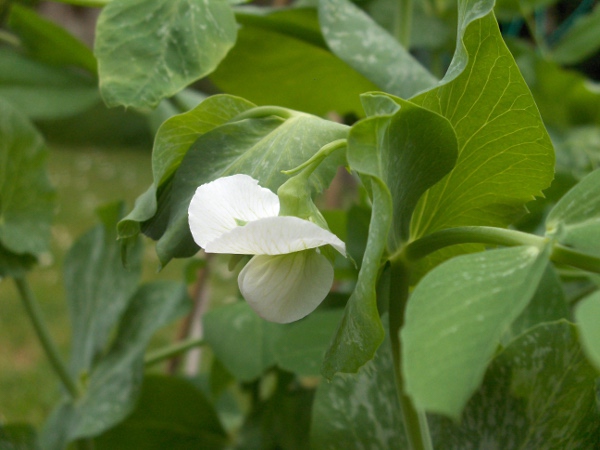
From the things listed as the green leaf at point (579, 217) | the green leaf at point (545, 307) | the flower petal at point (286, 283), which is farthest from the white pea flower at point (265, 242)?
the green leaf at point (545, 307)

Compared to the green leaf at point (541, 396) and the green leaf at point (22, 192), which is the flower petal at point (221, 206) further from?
the green leaf at point (22, 192)

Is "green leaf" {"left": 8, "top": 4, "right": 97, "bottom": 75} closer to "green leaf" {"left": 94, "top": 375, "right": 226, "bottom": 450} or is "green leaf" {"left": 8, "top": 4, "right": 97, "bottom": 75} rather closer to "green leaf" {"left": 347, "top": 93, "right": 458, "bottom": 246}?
"green leaf" {"left": 94, "top": 375, "right": 226, "bottom": 450}

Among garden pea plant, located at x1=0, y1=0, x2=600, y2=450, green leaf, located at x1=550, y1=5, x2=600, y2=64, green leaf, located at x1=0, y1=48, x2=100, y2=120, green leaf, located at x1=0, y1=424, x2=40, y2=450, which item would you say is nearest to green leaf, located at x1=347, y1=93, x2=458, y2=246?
garden pea plant, located at x1=0, y1=0, x2=600, y2=450

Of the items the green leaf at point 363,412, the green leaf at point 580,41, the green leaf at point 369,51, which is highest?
the green leaf at point 369,51

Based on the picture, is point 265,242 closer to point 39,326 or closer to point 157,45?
point 157,45

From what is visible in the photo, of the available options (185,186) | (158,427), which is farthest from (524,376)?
(158,427)

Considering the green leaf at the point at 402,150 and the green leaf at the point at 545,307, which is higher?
the green leaf at the point at 402,150

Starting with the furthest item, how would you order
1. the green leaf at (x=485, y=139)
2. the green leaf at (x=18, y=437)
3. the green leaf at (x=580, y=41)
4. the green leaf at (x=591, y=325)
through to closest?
the green leaf at (x=580, y=41), the green leaf at (x=18, y=437), the green leaf at (x=485, y=139), the green leaf at (x=591, y=325)
